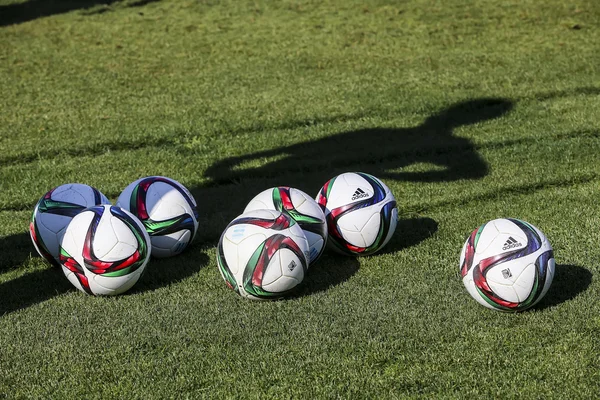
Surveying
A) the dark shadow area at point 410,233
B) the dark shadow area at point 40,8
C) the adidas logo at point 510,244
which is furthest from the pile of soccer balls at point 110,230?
the dark shadow area at point 40,8

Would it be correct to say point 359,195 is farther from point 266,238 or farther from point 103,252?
point 103,252

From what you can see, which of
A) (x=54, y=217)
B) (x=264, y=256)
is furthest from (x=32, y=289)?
(x=264, y=256)

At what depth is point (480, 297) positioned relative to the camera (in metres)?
6.22

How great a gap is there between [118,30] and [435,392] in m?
13.5

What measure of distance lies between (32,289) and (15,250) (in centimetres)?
106

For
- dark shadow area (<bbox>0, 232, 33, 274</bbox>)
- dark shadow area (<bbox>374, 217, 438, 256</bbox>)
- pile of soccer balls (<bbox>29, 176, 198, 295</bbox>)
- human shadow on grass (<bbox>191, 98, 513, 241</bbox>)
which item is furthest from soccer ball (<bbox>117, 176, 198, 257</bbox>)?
dark shadow area (<bbox>374, 217, 438, 256</bbox>)

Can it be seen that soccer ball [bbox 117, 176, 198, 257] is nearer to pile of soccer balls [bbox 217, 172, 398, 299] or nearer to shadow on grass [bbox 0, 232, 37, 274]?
pile of soccer balls [bbox 217, 172, 398, 299]

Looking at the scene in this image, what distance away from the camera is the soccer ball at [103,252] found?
652cm

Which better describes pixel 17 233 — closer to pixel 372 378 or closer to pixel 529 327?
pixel 372 378

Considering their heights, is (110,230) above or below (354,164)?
above

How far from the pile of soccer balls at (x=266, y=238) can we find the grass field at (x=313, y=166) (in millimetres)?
199

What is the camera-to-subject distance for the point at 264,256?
635 cm

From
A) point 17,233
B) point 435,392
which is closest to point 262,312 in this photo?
point 435,392

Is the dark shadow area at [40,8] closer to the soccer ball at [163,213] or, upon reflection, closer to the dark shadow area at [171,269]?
the soccer ball at [163,213]
